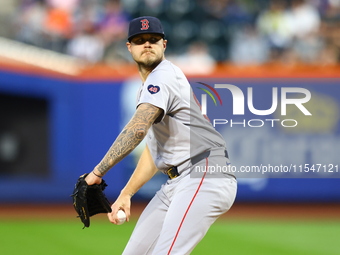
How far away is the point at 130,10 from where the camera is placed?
42.3 feet

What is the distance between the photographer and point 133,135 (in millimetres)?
3867

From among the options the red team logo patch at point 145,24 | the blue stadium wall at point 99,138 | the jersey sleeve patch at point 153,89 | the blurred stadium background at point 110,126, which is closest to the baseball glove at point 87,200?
the jersey sleeve patch at point 153,89

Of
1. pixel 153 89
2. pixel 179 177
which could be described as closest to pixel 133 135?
pixel 153 89

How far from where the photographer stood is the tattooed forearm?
152 inches

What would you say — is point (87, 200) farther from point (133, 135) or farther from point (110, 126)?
Result: point (110, 126)

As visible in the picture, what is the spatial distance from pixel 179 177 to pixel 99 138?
Result: 6754 mm

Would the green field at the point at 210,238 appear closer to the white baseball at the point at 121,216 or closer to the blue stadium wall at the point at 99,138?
the blue stadium wall at the point at 99,138

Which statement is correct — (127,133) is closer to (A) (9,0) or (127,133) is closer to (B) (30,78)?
(B) (30,78)

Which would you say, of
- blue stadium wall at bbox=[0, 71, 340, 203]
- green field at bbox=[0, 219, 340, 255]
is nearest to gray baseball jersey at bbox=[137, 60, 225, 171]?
green field at bbox=[0, 219, 340, 255]

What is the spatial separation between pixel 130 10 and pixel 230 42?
2.20 metres

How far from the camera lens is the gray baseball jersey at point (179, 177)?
394 cm

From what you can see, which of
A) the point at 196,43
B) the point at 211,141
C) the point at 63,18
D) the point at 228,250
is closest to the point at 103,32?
the point at 63,18

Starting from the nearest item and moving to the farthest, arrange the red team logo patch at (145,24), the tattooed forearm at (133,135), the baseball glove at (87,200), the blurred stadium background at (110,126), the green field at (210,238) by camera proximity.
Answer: the tattooed forearm at (133,135), the baseball glove at (87,200), the red team logo patch at (145,24), the green field at (210,238), the blurred stadium background at (110,126)

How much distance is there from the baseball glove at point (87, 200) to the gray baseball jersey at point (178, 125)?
1.62ft
